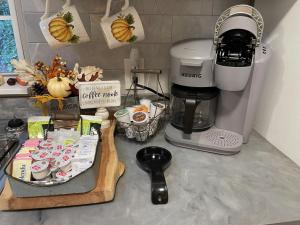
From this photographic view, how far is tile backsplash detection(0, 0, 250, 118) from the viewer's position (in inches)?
39.1

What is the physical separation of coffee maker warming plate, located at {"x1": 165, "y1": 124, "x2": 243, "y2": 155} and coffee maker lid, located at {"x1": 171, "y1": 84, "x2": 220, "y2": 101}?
0.43 feet

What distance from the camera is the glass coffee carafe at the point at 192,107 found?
33.5 inches

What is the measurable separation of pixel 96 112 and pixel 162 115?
244mm

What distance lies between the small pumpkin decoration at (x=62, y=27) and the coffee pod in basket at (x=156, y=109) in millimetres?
372

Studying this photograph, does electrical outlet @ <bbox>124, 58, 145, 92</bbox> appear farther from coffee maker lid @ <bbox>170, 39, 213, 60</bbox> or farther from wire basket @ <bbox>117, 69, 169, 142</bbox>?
coffee maker lid @ <bbox>170, 39, 213, 60</bbox>

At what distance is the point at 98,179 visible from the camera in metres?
0.73

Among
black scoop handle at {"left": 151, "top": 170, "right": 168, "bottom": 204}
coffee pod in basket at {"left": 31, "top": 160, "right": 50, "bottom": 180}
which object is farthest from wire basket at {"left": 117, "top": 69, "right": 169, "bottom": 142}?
coffee pod in basket at {"left": 31, "top": 160, "right": 50, "bottom": 180}

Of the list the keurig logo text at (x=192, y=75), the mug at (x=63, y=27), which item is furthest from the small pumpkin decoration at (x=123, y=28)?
the keurig logo text at (x=192, y=75)

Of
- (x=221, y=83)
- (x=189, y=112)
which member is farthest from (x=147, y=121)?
(x=221, y=83)

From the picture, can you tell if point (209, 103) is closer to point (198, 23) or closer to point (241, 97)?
point (241, 97)

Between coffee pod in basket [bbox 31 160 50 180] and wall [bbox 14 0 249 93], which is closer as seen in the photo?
coffee pod in basket [bbox 31 160 50 180]

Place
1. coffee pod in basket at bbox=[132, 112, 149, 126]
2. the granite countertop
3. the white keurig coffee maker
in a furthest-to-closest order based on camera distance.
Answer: coffee pod in basket at bbox=[132, 112, 149, 126] < the white keurig coffee maker < the granite countertop

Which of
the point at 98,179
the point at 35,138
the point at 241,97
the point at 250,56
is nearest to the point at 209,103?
the point at 241,97

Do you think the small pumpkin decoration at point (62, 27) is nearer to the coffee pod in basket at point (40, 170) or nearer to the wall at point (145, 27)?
the wall at point (145, 27)
